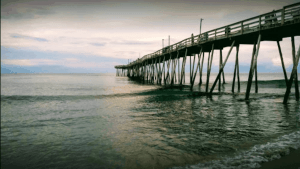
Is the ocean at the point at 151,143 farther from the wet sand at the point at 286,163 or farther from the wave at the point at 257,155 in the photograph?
the wet sand at the point at 286,163

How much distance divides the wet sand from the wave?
0.34 ft

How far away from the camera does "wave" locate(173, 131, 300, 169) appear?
145 inches

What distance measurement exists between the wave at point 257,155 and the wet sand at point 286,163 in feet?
0.34

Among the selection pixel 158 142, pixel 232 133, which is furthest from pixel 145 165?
pixel 232 133

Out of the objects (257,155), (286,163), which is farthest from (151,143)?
(286,163)

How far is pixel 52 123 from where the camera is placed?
771 centimetres

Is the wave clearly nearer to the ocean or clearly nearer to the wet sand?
the ocean

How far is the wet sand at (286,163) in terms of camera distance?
3513mm

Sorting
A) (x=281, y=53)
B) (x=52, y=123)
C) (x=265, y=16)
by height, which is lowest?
(x=52, y=123)

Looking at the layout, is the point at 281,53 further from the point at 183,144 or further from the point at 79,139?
the point at 79,139

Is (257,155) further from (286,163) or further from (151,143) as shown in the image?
(151,143)

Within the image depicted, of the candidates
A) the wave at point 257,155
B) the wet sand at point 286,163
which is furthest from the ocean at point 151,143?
the wet sand at point 286,163

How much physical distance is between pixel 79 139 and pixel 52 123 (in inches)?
114

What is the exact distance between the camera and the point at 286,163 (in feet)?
12.0
